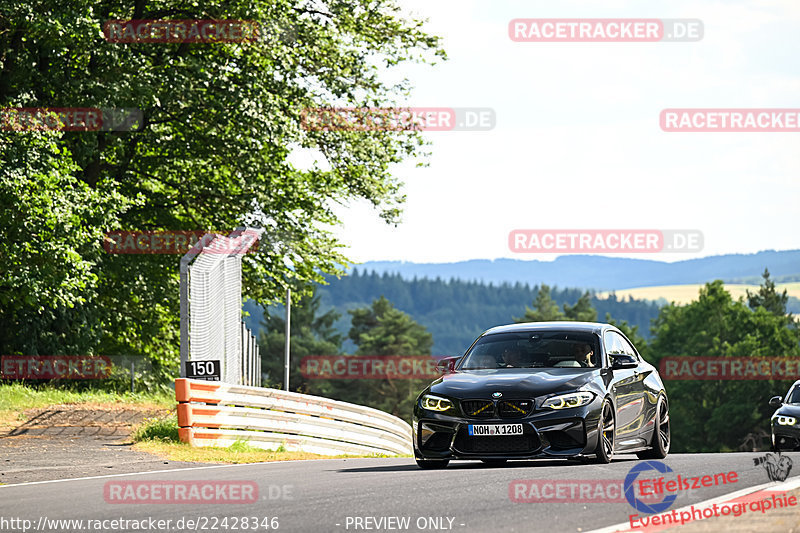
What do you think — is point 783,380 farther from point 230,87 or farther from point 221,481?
point 221,481

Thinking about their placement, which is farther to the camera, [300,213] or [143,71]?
[300,213]

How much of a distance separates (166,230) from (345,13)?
739 cm

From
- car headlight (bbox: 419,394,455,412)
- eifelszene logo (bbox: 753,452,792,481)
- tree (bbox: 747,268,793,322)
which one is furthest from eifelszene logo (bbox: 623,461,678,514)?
tree (bbox: 747,268,793,322)

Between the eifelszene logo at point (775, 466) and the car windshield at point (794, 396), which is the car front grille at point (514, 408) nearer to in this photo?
the eifelszene logo at point (775, 466)

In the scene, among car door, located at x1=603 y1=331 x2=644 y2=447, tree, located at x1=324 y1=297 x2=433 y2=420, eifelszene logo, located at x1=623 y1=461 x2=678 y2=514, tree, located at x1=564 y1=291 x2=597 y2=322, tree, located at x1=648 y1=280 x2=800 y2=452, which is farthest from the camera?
tree, located at x1=564 y1=291 x2=597 y2=322

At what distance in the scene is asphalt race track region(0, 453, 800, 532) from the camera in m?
7.51

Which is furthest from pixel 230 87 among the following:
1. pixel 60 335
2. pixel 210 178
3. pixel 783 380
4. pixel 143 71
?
pixel 783 380

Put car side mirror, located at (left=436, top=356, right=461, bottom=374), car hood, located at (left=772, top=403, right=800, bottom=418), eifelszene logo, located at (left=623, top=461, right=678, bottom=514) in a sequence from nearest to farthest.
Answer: eifelszene logo, located at (left=623, top=461, right=678, bottom=514) → car side mirror, located at (left=436, top=356, right=461, bottom=374) → car hood, located at (left=772, top=403, right=800, bottom=418)

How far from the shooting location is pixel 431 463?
39.4ft

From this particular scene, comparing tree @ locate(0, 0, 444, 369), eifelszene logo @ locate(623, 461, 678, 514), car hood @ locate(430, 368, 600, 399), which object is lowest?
eifelszene logo @ locate(623, 461, 678, 514)

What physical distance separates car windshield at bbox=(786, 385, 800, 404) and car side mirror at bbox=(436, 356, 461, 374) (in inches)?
432

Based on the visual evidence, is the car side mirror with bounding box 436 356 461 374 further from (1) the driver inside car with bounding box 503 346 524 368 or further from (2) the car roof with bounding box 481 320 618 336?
(1) the driver inside car with bounding box 503 346 524 368

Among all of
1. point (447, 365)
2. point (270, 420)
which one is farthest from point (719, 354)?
point (447, 365)

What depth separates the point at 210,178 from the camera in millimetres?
28703
